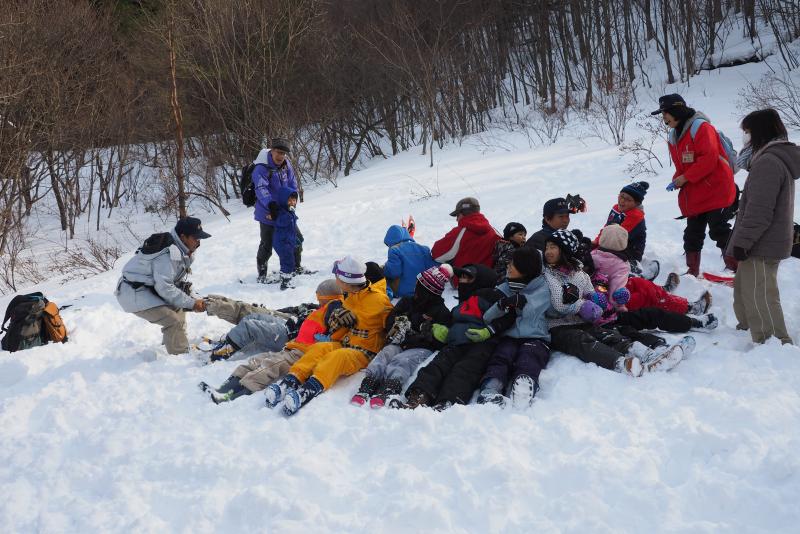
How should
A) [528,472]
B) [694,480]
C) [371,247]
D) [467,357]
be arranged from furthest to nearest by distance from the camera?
[371,247] < [467,357] < [528,472] < [694,480]

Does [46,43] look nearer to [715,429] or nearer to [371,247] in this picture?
[371,247]

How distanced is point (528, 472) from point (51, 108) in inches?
751

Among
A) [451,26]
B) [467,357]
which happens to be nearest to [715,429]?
[467,357]

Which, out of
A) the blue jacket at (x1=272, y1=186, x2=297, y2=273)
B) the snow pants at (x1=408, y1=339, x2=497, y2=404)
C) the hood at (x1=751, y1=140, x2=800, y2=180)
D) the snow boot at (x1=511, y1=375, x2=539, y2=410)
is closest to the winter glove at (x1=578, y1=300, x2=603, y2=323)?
the snow pants at (x1=408, y1=339, x2=497, y2=404)

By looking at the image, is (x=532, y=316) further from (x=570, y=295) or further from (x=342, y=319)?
(x=342, y=319)

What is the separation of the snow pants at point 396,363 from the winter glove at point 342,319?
1.16 feet

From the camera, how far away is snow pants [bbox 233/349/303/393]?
429 centimetres

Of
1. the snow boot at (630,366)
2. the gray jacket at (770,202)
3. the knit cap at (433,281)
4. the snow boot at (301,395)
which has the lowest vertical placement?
the snow boot at (630,366)

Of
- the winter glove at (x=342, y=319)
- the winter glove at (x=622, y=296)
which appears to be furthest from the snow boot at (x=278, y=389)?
the winter glove at (x=622, y=296)

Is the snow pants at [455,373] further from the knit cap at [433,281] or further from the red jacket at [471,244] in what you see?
the red jacket at [471,244]

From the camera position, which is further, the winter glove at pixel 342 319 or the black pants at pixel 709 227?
the black pants at pixel 709 227

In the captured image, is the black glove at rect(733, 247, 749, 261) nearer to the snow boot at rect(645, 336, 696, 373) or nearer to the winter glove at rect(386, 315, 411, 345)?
the snow boot at rect(645, 336, 696, 373)

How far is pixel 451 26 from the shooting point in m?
22.0

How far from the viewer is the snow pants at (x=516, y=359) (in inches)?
151
